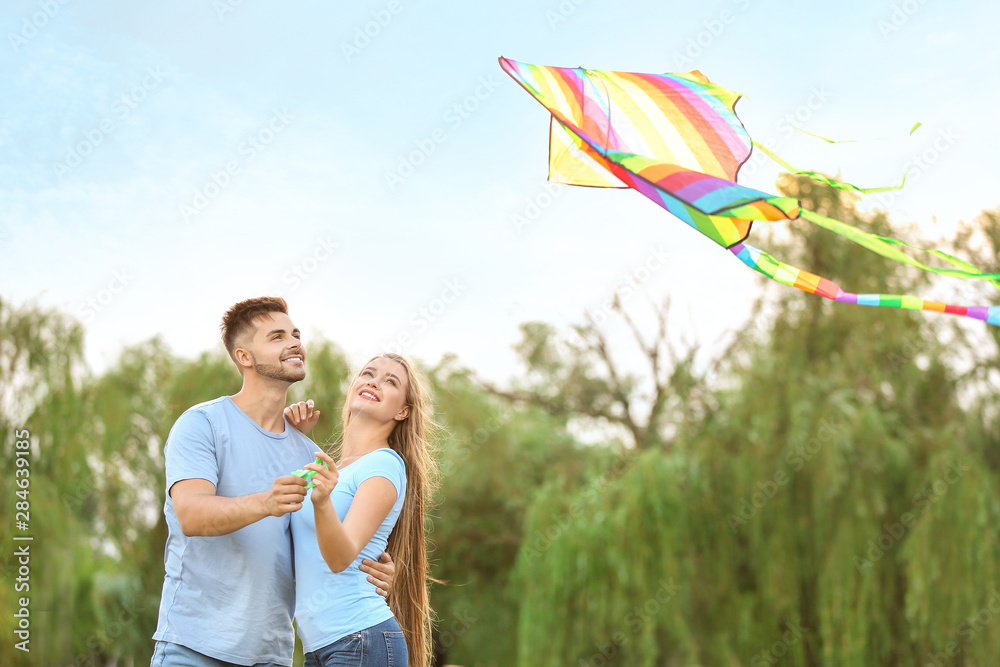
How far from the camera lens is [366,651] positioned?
2145 millimetres

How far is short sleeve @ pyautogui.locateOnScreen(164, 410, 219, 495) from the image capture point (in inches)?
84.0

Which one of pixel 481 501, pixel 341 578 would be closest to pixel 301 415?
pixel 341 578

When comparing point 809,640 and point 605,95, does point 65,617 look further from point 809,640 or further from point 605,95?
point 605,95

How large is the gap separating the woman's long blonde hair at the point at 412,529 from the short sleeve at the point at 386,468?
0.23 meters

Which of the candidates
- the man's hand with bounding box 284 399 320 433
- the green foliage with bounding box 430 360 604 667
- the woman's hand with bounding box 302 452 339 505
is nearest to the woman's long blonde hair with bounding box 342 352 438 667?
the man's hand with bounding box 284 399 320 433

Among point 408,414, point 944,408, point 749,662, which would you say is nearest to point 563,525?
point 749,662

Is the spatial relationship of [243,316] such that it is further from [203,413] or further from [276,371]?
[203,413]

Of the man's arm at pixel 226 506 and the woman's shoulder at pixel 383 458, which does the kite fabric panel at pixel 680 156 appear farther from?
the man's arm at pixel 226 506

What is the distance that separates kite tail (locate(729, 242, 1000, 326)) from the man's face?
124 centimetres

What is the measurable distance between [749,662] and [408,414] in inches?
271

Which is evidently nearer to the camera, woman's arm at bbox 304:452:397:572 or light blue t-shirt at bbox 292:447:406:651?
woman's arm at bbox 304:452:397:572

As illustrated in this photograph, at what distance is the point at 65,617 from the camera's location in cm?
783

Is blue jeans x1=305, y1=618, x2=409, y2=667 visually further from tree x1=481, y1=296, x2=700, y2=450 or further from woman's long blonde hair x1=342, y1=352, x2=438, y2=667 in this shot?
tree x1=481, y1=296, x2=700, y2=450

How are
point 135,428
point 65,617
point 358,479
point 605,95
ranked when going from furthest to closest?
point 135,428
point 65,617
point 605,95
point 358,479
